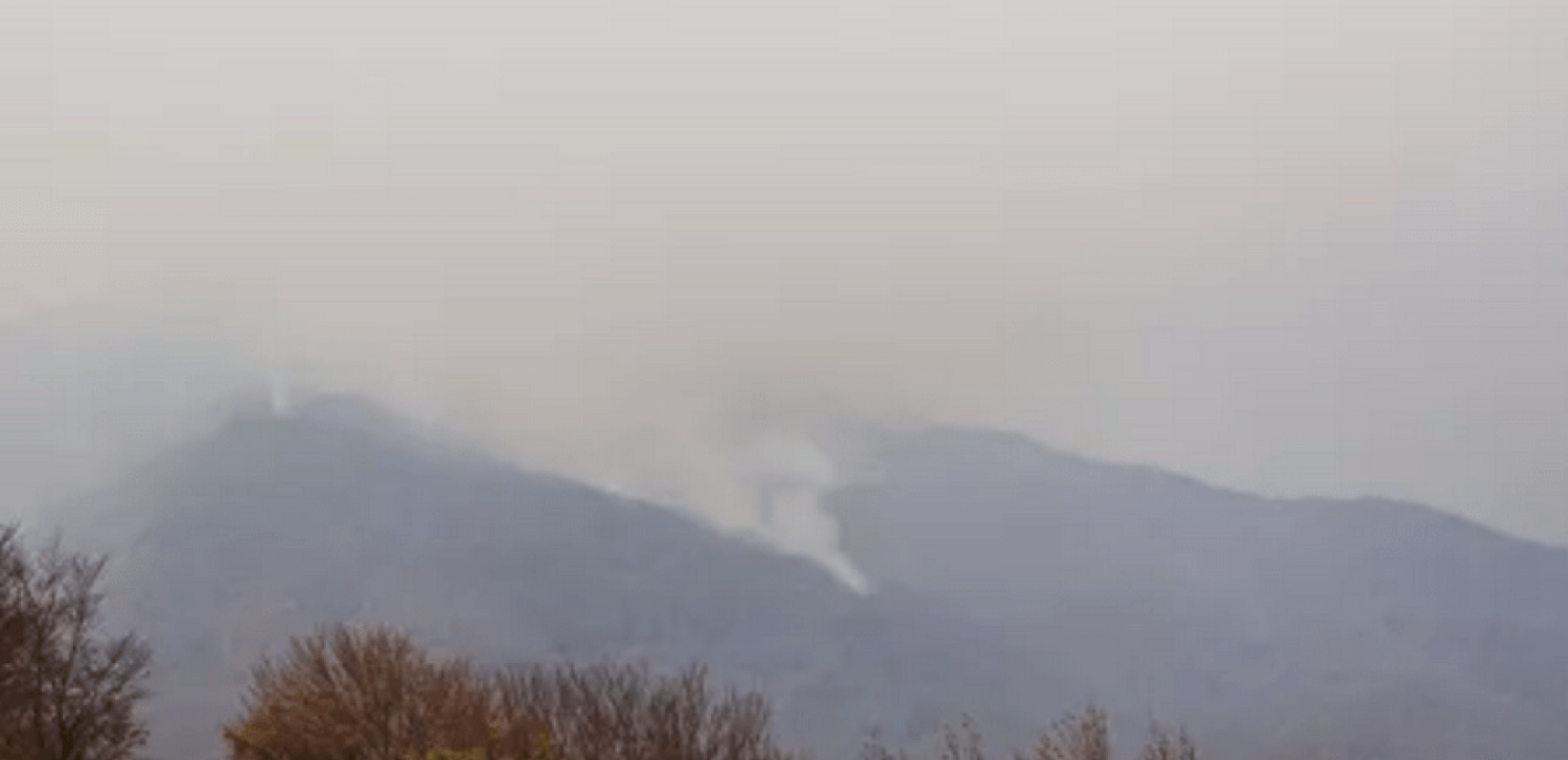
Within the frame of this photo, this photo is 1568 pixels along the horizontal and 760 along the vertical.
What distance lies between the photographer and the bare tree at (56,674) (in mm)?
44406

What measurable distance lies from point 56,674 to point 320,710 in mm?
8573

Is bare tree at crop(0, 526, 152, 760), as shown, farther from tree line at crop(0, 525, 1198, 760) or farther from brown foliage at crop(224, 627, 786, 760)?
brown foliage at crop(224, 627, 786, 760)

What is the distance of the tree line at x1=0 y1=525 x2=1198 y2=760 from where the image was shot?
4425 cm

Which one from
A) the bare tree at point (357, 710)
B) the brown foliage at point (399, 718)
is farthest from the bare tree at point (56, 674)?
the bare tree at point (357, 710)

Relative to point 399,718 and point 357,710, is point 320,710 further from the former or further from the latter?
point 399,718

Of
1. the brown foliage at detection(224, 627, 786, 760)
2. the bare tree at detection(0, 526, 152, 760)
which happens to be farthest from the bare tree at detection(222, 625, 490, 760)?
the bare tree at detection(0, 526, 152, 760)

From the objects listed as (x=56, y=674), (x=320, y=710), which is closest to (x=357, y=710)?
(x=320, y=710)

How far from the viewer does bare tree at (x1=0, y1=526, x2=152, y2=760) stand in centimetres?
4441

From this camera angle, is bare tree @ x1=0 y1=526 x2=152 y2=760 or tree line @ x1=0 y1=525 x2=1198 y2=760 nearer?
tree line @ x1=0 y1=525 x2=1198 y2=760

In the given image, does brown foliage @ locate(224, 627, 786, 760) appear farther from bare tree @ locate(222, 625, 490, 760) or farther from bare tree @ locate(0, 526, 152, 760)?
bare tree @ locate(0, 526, 152, 760)

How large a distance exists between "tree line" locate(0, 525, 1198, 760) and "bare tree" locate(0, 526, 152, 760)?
0.06 m

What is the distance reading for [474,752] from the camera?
101 feet

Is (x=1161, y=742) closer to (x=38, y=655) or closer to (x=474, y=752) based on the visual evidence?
(x=474, y=752)

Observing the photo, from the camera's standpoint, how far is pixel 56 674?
46562 millimetres
